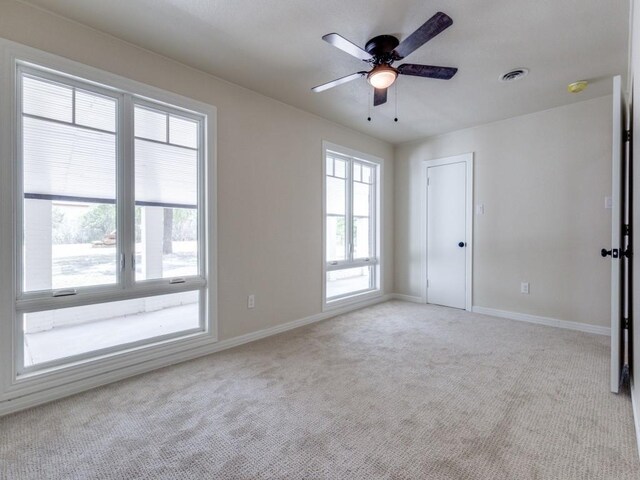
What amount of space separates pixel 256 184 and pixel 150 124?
3.58ft

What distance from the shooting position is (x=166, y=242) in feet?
8.95

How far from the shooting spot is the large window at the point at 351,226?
431 cm

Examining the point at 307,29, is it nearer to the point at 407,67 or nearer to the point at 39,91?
the point at 407,67

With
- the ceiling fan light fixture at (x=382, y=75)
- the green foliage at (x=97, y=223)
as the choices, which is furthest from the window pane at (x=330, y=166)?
the green foliage at (x=97, y=223)

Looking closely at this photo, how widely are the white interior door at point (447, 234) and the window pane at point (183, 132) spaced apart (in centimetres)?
341

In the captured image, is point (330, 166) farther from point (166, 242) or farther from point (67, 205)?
point (67, 205)

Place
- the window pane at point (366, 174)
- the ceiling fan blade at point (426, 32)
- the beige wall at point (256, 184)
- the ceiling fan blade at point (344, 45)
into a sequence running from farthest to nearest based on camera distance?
the window pane at point (366, 174) < the beige wall at point (256, 184) < the ceiling fan blade at point (344, 45) < the ceiling fan blade at point (426, 32)

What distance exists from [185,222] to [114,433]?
1657mm

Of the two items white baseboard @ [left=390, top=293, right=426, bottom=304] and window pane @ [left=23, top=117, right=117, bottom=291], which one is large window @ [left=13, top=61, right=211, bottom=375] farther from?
white baseboard @ [left=390, top=293, right=426, bottom=304]

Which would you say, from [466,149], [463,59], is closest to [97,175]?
[463,59]

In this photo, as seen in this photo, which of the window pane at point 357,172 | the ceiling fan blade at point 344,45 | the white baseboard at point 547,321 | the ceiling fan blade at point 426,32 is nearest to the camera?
the ceiling fan blade at point 426,32

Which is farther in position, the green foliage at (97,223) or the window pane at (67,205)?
the green foliage at (97,223)

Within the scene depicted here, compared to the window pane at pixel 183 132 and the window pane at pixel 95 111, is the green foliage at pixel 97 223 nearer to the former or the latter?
the window pane at pixel 95 111

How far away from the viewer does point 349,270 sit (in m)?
4.65
